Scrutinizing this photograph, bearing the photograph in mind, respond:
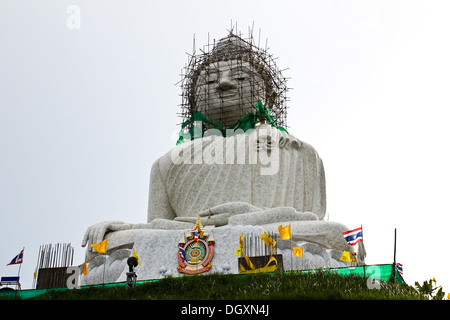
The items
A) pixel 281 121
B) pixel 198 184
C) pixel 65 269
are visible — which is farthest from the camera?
pixel 281 121

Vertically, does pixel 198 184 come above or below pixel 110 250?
above

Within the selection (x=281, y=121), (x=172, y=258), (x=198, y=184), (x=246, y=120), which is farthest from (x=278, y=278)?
(x=281, y=121)

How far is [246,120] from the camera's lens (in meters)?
13.1

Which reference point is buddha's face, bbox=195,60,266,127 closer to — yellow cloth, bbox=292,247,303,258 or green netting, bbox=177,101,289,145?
green netting, bbox=177,101,289,145

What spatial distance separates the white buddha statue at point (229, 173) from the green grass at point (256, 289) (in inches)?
118

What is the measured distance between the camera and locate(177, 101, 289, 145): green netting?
13047mm

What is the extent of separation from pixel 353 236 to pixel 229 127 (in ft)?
15.7

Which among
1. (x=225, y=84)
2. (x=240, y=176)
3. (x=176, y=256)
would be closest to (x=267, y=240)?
(x=176, y=256)

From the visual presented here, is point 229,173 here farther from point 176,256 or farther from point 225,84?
point 176,256

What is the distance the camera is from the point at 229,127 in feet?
44.2

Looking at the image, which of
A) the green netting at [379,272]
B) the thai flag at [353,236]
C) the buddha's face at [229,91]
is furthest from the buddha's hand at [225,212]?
the buddha's face at [229,91]

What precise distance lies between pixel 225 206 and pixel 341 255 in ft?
7.30
